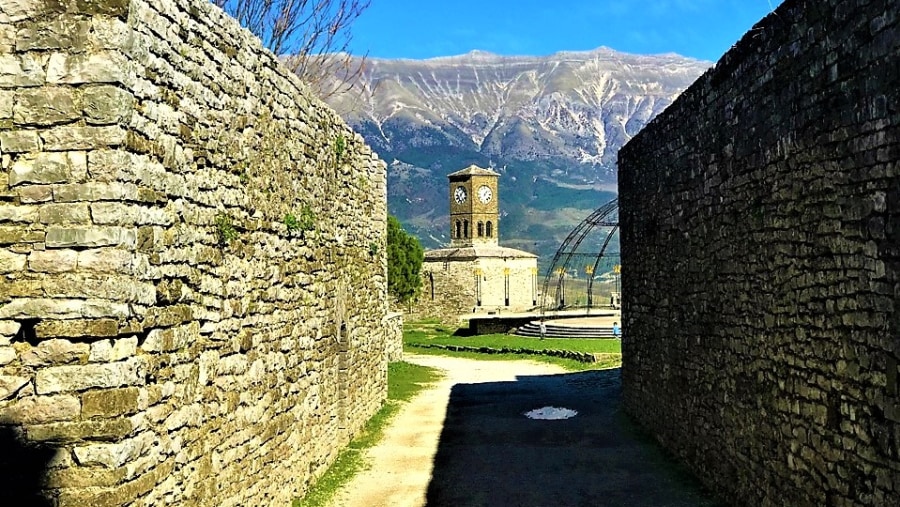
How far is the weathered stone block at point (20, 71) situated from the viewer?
512 cm

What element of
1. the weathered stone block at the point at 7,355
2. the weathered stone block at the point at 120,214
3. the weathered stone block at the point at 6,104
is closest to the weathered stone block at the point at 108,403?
the weathered stone block at the point at 7,355

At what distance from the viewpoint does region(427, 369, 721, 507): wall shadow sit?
977cm

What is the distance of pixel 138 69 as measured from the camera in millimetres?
5410

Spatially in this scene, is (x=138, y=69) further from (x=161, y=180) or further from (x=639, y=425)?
(x=639, y=425)

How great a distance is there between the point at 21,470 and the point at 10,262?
45.4 inches

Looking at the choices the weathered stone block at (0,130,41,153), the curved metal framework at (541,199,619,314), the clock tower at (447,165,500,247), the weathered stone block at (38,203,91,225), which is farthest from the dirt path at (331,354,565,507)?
the clock tower at (447,165,500,247)

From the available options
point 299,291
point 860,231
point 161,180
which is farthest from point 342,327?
point 860,231

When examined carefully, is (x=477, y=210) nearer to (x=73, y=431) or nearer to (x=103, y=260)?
(x=103, y=260)

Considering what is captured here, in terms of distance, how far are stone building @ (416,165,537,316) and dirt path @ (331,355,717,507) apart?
1776 inches

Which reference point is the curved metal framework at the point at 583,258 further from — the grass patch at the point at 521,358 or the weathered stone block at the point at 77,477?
the weathered stone block at the point at 77,477

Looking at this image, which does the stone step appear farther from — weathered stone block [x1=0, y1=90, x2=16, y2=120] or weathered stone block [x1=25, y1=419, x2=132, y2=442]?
weathered stone block [x1=0, y1=90, x2=16, y2=120]

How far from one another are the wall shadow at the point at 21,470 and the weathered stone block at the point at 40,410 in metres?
0.08

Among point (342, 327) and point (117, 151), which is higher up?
point (117, 151)

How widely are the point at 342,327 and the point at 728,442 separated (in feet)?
17.8
